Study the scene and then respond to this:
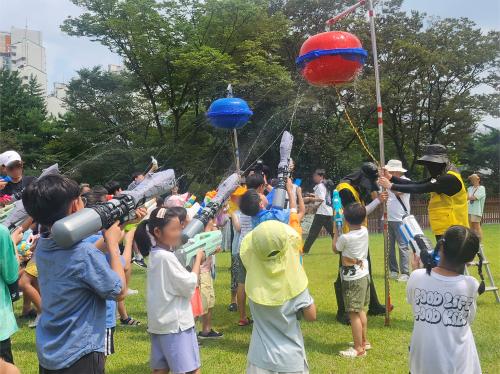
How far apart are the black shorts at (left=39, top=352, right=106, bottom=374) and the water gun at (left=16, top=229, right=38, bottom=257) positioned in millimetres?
2629

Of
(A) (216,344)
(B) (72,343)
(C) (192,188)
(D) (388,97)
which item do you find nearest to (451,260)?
(B) (72,343)

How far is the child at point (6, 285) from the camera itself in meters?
2.94

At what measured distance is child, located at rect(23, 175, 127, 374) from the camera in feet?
7.81

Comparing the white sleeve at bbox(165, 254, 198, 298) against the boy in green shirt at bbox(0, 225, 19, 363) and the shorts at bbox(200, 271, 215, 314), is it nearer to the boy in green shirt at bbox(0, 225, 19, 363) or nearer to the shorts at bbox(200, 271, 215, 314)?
the boy in green shirt at bbox(0, 225, 19, 363)

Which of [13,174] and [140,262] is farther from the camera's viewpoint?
[140,262]

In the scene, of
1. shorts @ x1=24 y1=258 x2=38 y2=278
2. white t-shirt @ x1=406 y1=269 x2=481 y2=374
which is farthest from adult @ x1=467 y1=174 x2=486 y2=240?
shorts @ x1=24 y1=258 x2=38 y2=278

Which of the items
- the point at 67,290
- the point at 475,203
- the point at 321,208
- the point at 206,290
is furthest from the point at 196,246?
the point at 475,203

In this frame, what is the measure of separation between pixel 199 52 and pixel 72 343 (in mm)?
18668

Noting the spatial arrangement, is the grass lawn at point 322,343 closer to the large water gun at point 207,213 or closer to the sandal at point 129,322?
the sandal at point 129,322

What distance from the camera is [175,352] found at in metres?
3.19

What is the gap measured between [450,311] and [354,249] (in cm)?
187

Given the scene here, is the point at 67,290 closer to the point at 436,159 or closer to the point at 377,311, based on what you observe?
the point at 436,159

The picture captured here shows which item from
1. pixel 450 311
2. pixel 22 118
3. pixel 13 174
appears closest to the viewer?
pixel 450 311

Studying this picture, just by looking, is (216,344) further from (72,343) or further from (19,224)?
(72,343)
